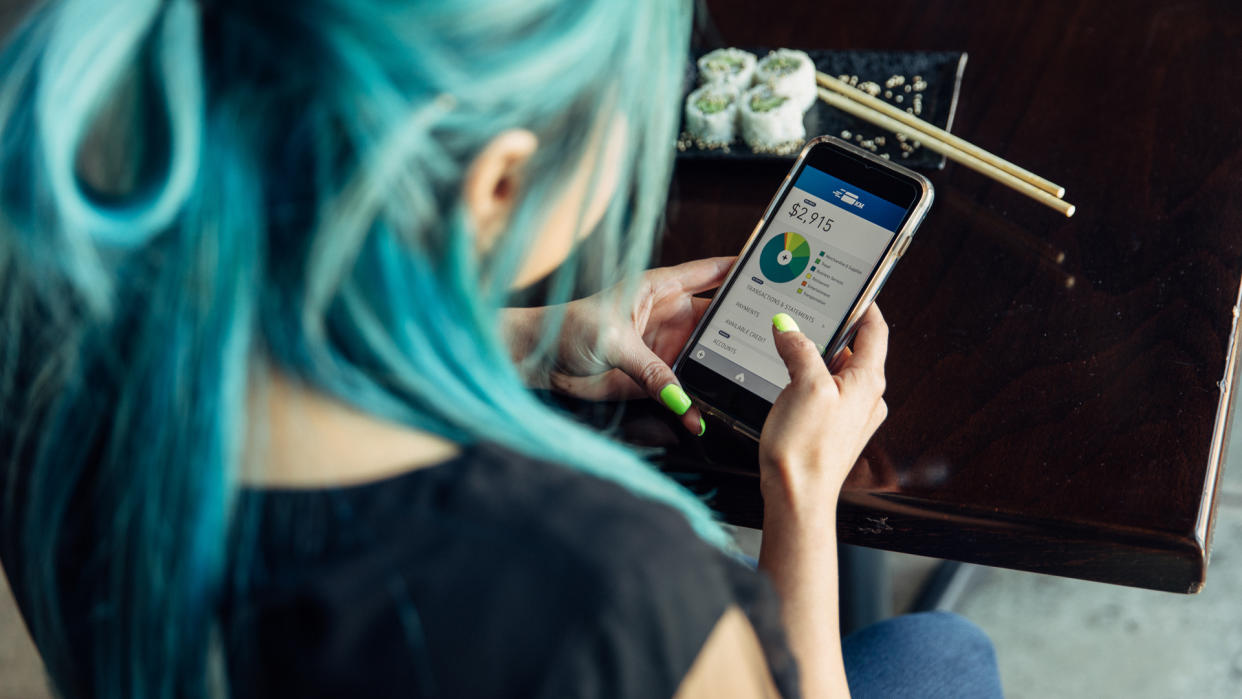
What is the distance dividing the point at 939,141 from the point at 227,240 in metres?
0.58

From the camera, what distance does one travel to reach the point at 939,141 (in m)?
0.77

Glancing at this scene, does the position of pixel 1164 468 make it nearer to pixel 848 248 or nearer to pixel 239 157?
pixel 848 248

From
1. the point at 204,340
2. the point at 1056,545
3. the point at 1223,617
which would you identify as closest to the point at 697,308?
the point at 1056,545

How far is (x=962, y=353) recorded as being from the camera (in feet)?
2.18

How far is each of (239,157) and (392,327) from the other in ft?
0.28

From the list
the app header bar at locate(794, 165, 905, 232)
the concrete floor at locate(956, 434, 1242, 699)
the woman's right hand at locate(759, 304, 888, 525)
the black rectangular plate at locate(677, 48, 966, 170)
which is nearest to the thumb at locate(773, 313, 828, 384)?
the woman's right hand at locate(759, 304, 888, 525)

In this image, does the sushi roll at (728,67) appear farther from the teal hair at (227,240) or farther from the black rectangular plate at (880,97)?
the teal hair at (227,240)

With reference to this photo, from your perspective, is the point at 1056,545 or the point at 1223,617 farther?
the point at 1223,617

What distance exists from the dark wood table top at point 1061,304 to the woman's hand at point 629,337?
0.16ft

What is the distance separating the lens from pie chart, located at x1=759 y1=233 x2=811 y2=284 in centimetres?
69

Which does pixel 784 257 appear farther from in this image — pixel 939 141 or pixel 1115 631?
pixel 1115 631

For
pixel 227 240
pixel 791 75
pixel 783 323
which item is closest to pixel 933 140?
pixel 791 75

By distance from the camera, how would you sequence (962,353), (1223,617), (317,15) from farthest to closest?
(1223,617)
(962,353)
(317,15)

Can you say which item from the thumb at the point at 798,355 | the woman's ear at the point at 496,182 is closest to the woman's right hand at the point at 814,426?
the thumb at the point at 798,355
